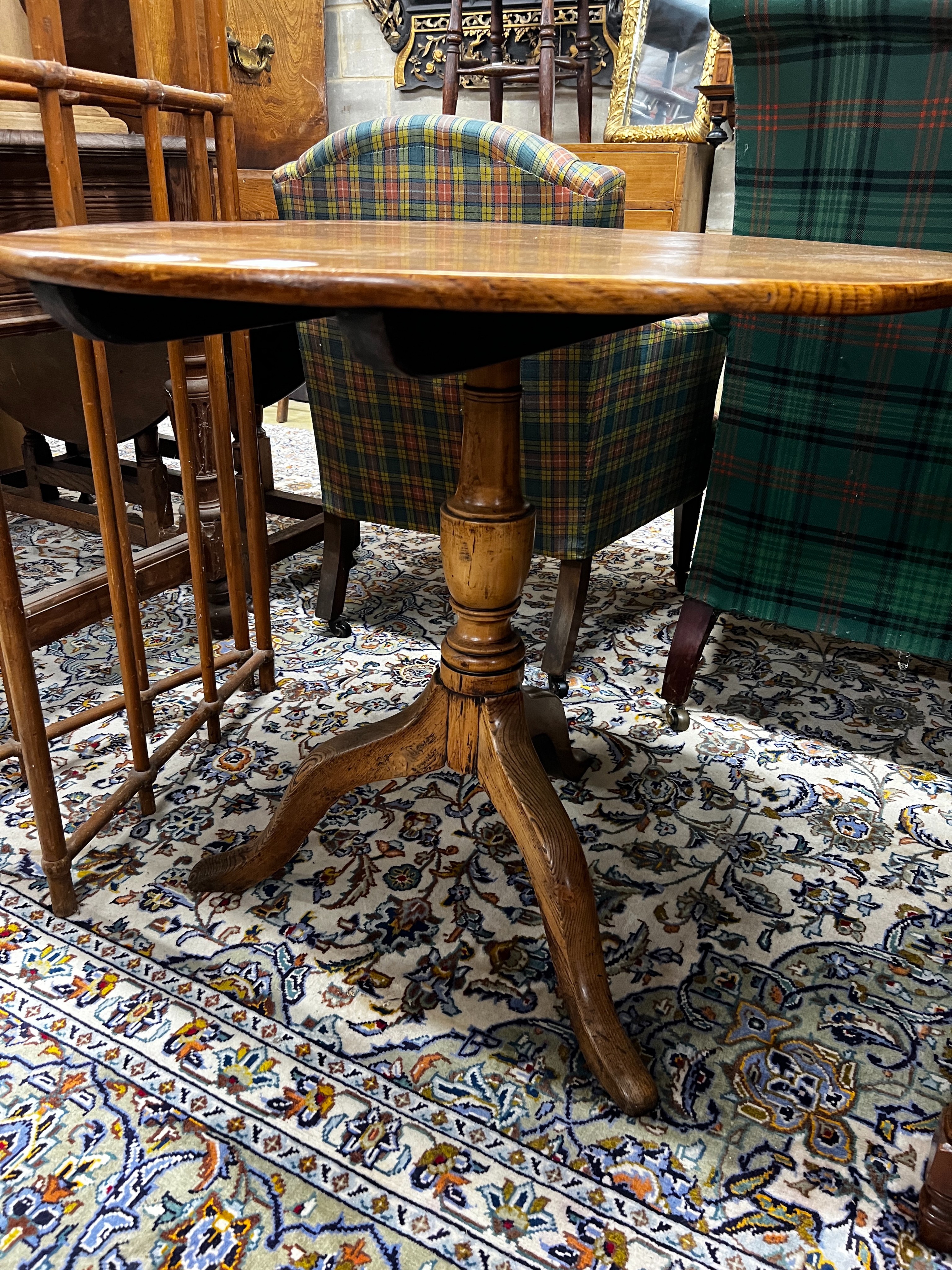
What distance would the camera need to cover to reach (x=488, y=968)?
1.16 metres

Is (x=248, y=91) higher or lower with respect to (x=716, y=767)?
higher

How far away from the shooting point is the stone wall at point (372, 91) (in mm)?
4684

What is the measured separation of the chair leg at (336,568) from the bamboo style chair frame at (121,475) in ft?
0.99

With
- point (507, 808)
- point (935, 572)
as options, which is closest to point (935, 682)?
point (935, 572)

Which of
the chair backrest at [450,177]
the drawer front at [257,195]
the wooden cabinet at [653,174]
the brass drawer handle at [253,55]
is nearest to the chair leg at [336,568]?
the chair backrest at [450,177]

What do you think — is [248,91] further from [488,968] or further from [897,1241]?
[897,1241]

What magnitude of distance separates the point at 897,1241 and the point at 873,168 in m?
1.34

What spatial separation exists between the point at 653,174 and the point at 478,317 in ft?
12.2

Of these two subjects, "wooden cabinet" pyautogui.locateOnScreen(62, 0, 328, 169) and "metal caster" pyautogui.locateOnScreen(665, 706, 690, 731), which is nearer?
"metal caster" pyautogui.locateOnScreen(665, 706, 690, 731)

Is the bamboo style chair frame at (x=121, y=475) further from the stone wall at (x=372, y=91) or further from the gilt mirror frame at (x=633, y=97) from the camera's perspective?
the stone wall at (x=372, y=91)

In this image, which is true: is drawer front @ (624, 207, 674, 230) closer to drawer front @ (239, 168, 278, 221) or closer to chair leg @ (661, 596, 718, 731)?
drawer front @ (239, 168, 278, 221)

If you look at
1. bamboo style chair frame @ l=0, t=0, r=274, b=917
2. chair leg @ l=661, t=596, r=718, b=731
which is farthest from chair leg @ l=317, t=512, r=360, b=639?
chair leg @ l=661, t=596, r=718, b=731

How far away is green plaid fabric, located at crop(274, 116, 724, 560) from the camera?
1526 mm

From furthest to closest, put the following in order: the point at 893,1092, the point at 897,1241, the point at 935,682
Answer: the point at 935,682, the point at 893,1092, the point at 897,1241
